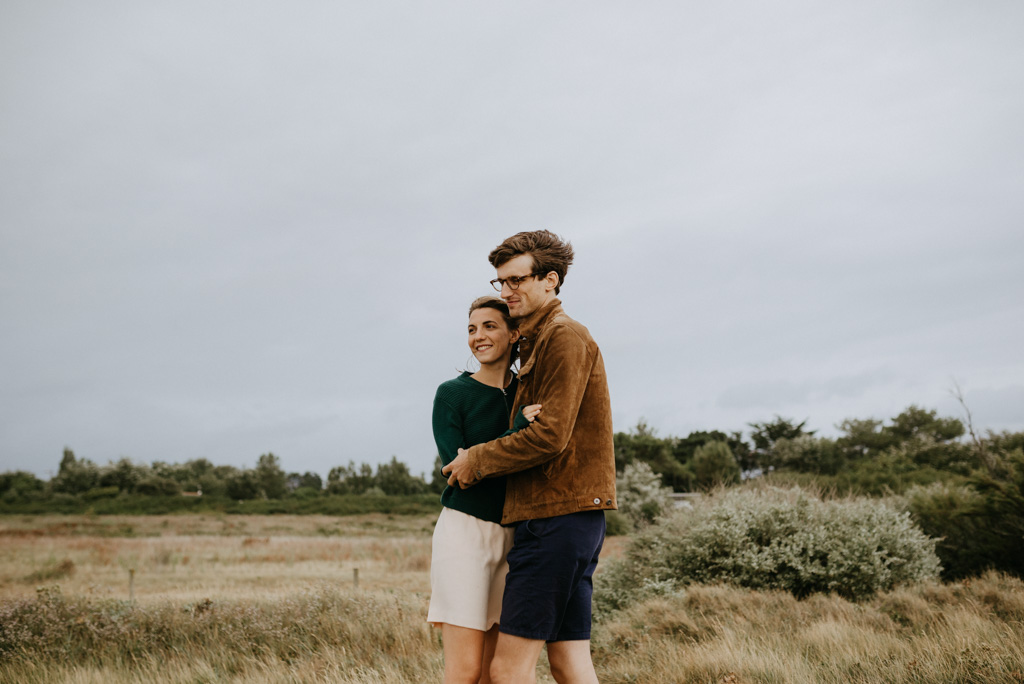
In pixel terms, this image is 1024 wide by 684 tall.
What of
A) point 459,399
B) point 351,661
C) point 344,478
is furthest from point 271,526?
point 459,399

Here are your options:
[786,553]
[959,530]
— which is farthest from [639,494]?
[786,553]

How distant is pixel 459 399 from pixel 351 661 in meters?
3.37

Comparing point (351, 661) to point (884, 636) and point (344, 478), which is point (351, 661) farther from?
point (344, 478)

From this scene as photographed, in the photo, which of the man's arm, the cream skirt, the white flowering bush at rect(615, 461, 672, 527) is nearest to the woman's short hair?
the man's arm

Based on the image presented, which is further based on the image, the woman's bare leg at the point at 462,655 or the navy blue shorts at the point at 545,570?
the woman's bare leg at the point at 462,655

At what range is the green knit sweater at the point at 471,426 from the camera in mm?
2568

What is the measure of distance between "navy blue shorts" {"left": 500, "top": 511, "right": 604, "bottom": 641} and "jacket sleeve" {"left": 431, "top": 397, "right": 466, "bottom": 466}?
0.42 metres

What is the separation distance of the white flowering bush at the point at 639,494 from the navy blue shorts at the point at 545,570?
2144 centimetres

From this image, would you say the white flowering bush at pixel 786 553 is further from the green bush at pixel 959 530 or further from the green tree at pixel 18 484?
the green tree at pixel 18 484

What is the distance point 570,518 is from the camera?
92.9 inches

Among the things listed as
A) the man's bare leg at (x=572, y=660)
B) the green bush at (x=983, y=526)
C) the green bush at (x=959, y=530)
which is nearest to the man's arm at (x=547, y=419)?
the man's bare leg at (x=572, y=660)

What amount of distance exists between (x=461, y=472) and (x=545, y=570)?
46 centimetres

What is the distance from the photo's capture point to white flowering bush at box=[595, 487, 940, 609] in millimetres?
7715

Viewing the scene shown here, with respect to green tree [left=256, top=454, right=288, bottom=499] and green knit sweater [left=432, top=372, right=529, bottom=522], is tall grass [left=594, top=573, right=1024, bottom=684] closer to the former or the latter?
green knit sweater [left=432, top=372, right=529, bottom=522]
